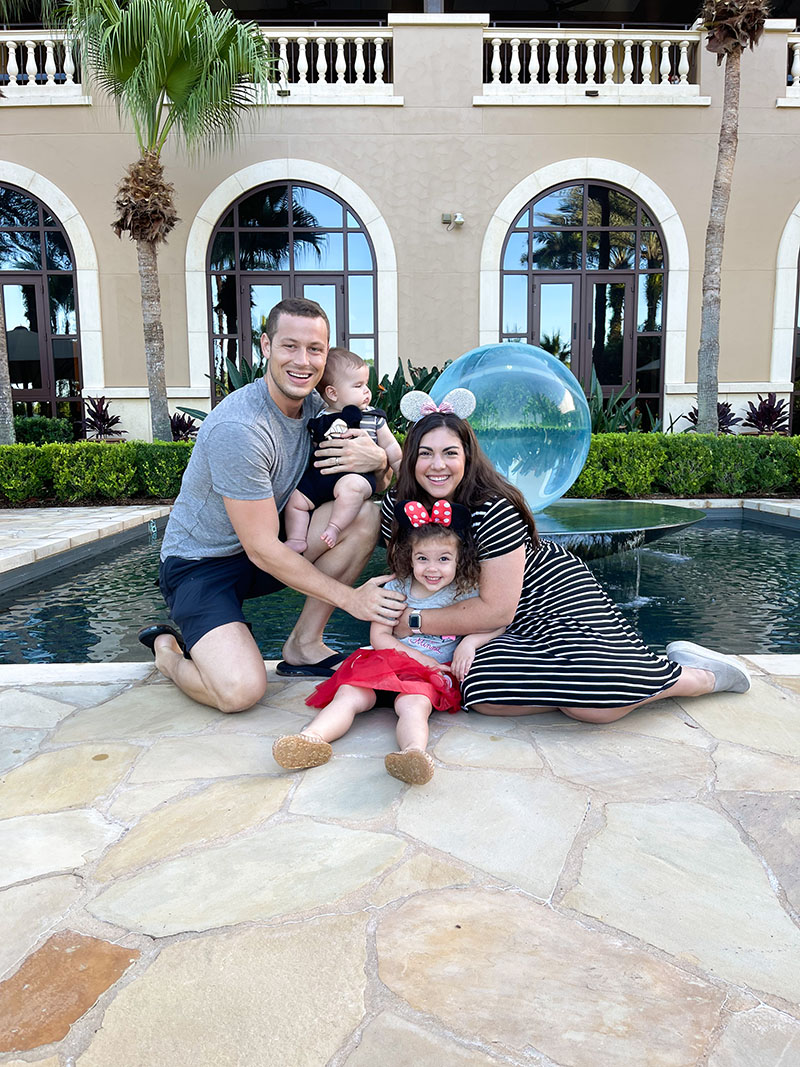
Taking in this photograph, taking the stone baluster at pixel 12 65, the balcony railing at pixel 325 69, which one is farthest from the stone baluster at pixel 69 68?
the balcony railing at pixel 325 69

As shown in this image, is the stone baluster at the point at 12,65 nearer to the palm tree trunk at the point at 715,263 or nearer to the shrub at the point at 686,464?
the palm tree trunk at the point at 715,263

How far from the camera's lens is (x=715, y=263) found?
11.1 meters

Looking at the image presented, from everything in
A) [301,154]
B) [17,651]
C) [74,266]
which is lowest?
[17,651]

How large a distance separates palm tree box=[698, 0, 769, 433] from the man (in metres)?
9.20

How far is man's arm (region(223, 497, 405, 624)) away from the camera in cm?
291

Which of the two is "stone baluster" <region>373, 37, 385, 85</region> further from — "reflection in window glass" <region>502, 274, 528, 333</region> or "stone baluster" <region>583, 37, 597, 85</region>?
"reflection in window glass" <region>502, 274, 528, 333</region>

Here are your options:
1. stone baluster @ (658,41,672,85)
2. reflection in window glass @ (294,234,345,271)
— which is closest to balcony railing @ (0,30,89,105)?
reflection in window glass @ (294,234,345,271)

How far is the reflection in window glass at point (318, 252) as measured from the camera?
45.0 ft

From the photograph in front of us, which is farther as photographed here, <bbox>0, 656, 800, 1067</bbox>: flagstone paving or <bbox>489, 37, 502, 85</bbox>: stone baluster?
A: <bbox>489, 37, 502, 85</bbox>: stone baluster

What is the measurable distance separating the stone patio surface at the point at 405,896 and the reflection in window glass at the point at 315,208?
12.4 m

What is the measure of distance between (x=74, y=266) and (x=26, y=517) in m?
A: 6.50

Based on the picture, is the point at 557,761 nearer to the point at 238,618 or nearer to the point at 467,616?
the point at 467,616

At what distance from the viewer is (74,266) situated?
44.3 ft

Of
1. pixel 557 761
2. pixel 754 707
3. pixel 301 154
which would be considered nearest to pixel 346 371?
pixel 557 761
